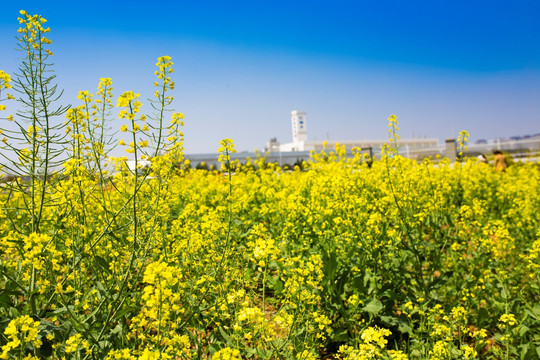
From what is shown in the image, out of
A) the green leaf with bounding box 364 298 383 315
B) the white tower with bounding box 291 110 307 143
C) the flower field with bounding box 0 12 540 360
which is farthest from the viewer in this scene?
the white tower with bounding box 291 110 307 143

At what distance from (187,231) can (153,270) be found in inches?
53.5

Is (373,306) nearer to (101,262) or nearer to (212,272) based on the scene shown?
(212,272)

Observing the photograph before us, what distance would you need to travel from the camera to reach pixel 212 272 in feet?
7.73

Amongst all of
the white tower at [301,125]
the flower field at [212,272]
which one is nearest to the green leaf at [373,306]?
the flower field at [212,272]

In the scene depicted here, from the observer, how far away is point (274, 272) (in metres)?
3.94

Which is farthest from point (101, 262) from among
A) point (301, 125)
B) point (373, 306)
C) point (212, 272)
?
point (301, 125)

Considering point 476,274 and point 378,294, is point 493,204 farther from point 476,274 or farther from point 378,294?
point 378,294

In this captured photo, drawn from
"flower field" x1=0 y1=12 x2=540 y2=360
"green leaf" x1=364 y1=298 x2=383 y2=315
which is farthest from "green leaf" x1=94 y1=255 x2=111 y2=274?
"green leaf" x1=364 y1=298 x2=383 y2=315

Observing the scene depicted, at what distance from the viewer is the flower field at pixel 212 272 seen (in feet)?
6.22

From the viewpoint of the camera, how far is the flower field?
189cm

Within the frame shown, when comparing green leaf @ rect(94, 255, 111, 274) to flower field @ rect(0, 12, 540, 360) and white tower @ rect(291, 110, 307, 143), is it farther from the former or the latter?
white tower @ rect(291, 110, 307, 143)

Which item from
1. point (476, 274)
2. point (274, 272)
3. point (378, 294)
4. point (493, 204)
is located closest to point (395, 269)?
point (378, 294)

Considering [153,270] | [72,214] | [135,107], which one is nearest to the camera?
[153,270]

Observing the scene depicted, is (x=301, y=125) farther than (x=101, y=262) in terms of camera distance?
Yes
